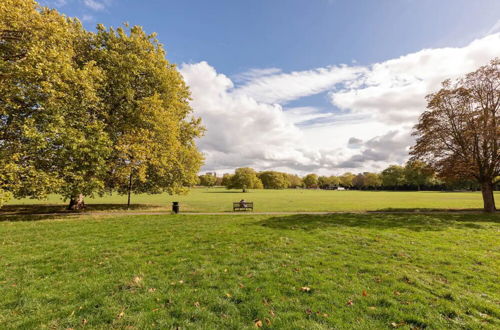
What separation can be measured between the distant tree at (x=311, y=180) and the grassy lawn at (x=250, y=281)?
18110 centimetres

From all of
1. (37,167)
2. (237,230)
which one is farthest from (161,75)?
(237,230)

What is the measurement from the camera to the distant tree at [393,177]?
430 ft

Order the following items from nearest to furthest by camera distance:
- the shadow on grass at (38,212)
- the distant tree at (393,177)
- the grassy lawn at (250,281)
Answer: the grassy lawn at (250,281)
the shadow on grass at (38,212)
the distant tree at (393,177)

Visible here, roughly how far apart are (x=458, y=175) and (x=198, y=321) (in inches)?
1037

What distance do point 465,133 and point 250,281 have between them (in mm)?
23370

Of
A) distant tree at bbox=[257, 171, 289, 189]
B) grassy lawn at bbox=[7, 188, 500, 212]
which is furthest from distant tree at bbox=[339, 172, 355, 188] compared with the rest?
grassy lawn at bbox=[7, 188, 500, 212]

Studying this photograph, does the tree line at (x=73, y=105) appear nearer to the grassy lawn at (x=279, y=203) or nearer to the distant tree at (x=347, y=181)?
the grassy lawn at (x=279, y=203)

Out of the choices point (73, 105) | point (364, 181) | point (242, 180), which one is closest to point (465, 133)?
point (73, 105)

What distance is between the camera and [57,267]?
6848mm

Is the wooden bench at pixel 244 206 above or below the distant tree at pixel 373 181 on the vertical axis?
below

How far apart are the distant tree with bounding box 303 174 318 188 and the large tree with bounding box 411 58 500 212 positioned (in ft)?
555

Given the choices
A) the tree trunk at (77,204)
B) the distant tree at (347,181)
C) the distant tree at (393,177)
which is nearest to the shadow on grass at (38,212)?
the tree trunk at (77,204)

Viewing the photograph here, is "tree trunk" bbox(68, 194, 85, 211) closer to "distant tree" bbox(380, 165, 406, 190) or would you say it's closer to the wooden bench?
the wooden bench

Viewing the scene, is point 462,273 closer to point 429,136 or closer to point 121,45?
point 429,136
